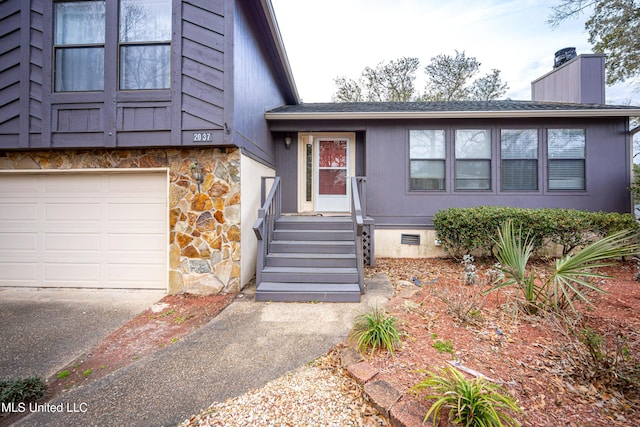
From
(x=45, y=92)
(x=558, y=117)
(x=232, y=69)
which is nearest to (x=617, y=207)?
(x=558, y=117)

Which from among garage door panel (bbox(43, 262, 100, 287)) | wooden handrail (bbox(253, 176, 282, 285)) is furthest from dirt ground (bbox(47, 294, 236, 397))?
garage door panel (bbox(43, 262, 100, 287))

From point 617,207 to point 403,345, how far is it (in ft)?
22.6

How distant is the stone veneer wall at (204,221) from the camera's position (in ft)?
13.6

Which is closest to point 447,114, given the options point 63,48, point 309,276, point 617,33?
point 309,276

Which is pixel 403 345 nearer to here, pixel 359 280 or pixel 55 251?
pixel 359 280

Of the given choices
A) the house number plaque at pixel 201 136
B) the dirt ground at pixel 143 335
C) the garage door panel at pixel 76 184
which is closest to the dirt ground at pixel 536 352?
the dirt ground at pixel 143 335

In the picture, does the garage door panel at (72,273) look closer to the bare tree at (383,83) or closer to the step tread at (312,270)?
the step tread at (312,270)

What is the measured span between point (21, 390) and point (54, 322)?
63.0 inches

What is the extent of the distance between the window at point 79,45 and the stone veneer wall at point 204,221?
140 cm

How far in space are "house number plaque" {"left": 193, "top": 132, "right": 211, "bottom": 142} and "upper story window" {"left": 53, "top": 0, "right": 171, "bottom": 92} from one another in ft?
2.82

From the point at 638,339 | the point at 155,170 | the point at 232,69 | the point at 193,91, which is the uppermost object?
the point at 232,69

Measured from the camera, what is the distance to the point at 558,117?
590 centimetres

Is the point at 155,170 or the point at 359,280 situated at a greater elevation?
the point at 155,170

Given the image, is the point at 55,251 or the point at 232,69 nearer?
the point at 232,69
